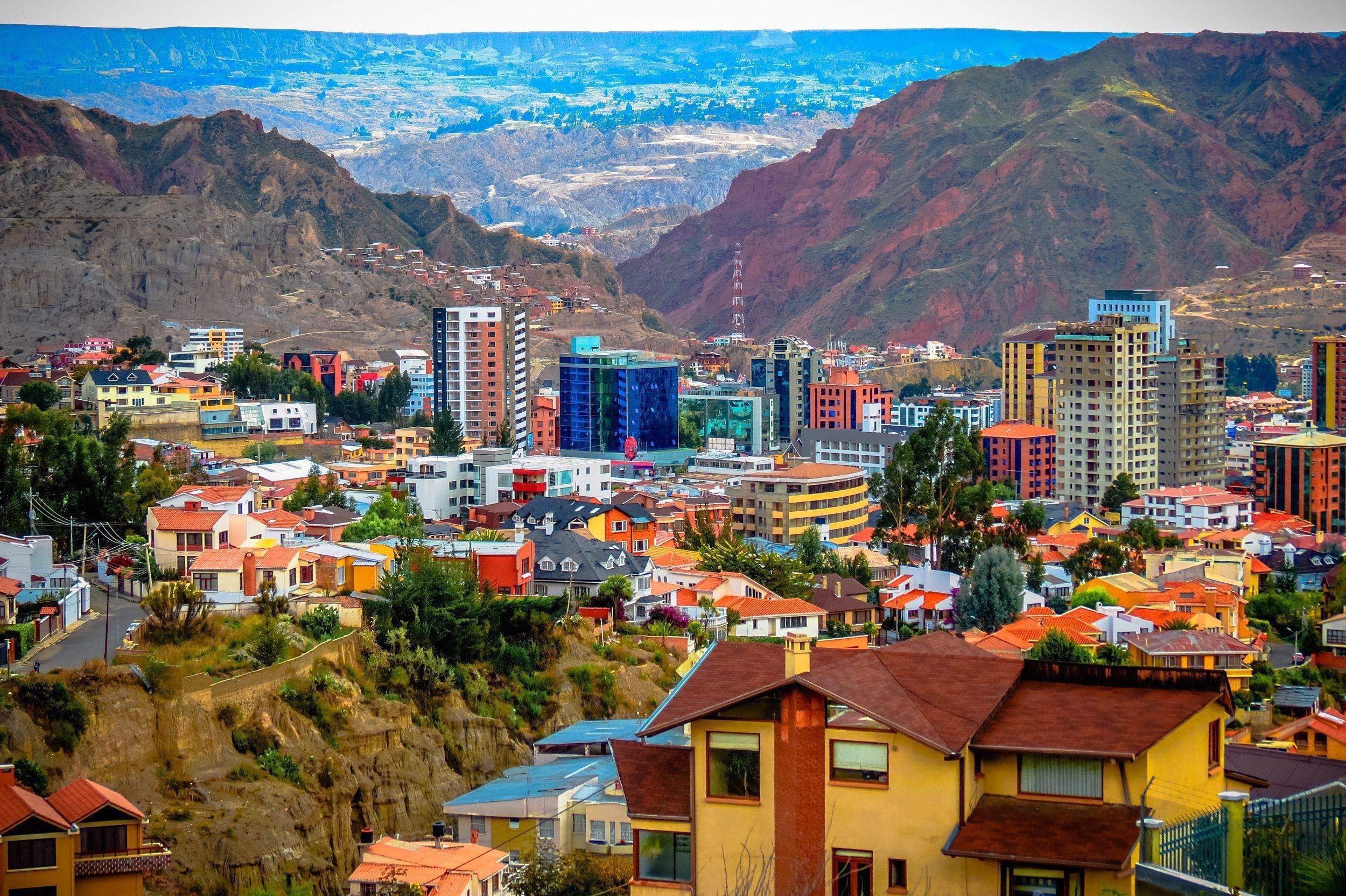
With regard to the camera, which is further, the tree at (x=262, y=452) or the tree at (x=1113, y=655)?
the tree at (x=262, y=452)

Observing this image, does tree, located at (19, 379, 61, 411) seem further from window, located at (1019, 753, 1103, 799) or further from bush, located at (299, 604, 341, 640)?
window, located at (1019, 753, 1103, 799)

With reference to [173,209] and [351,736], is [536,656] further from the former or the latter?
[173,209]

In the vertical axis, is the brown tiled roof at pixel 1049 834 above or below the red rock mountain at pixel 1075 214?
below

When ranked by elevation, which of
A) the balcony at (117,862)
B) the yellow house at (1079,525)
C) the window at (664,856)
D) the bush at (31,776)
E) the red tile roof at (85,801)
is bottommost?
the yellow house at (1079,525)

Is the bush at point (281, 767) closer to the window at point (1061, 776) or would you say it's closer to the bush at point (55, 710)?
the bush at point (55, 710)

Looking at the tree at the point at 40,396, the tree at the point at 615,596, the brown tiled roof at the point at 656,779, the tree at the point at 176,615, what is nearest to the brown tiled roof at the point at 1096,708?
the brown tiled roof at the point at 656,779

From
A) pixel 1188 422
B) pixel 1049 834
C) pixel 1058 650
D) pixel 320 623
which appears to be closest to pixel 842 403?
pixel 1188 422

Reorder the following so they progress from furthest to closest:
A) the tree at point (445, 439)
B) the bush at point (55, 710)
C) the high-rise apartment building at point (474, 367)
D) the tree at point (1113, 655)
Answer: the high-rise apartment building at point (474, 367) < the tree at point (445, 439) < the tree at point (1113, 655) < the bush at point (55, 710)

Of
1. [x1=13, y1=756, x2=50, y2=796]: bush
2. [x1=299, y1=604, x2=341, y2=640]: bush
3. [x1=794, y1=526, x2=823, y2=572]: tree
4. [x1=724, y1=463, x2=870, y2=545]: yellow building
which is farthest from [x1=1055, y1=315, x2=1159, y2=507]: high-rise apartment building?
[x1=13, y1=756, x2=50, y2=796]: bush
